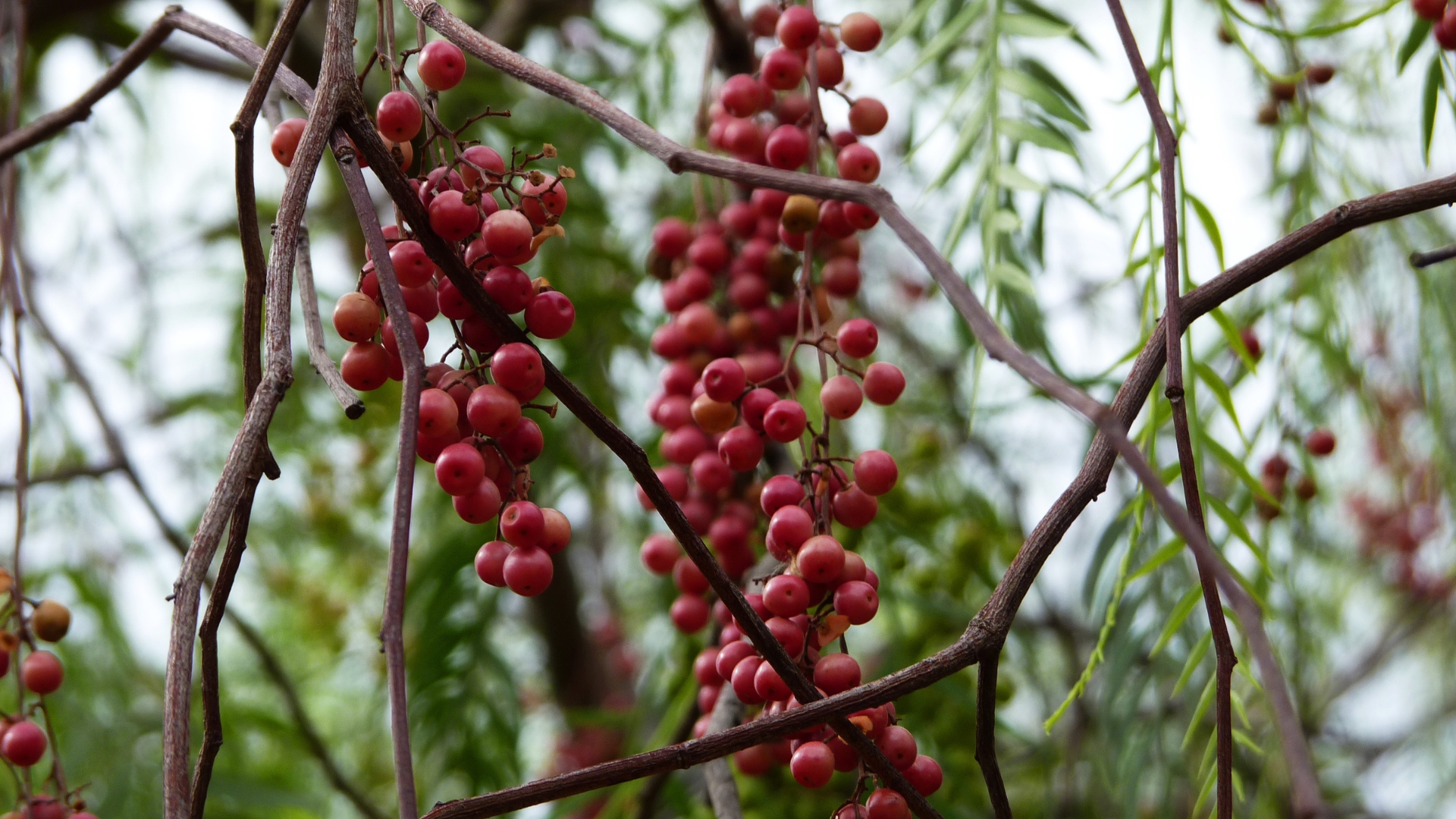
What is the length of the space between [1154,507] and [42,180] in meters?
1.34

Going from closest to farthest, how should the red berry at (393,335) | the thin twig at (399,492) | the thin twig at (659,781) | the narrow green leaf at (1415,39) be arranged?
the thin twig at (399,492)
the red berry at (393,335)
the narrow green leaf at (1415,39)
the thin twig at (659,781)

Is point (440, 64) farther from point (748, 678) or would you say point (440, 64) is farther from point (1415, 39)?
point (1415, 39)

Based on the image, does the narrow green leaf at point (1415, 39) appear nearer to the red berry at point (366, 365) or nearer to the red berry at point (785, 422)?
the red berry at point (785, 422)

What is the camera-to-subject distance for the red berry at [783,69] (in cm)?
59

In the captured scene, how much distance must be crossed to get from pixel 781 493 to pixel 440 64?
22 cm

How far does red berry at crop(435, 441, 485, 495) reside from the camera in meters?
0.40

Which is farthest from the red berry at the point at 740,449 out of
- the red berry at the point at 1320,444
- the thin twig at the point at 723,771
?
the red berry at the point at 1320,444

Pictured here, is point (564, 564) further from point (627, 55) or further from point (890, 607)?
point (890, 607)

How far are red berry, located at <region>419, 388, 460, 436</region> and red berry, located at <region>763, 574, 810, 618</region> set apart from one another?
0.48ft

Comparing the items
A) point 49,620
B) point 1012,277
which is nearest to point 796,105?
point 1012,277

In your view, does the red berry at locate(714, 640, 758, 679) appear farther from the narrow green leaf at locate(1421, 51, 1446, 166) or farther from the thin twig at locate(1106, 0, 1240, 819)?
the narrow green leaf at locate(1421, 51, 1446, 166)

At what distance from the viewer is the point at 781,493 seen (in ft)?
1.63

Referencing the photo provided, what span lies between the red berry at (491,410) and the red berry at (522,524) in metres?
0.03

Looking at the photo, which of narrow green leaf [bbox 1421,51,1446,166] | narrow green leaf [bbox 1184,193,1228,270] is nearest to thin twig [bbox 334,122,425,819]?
narrow green leaf [bbox 1184,193,1228,270]
